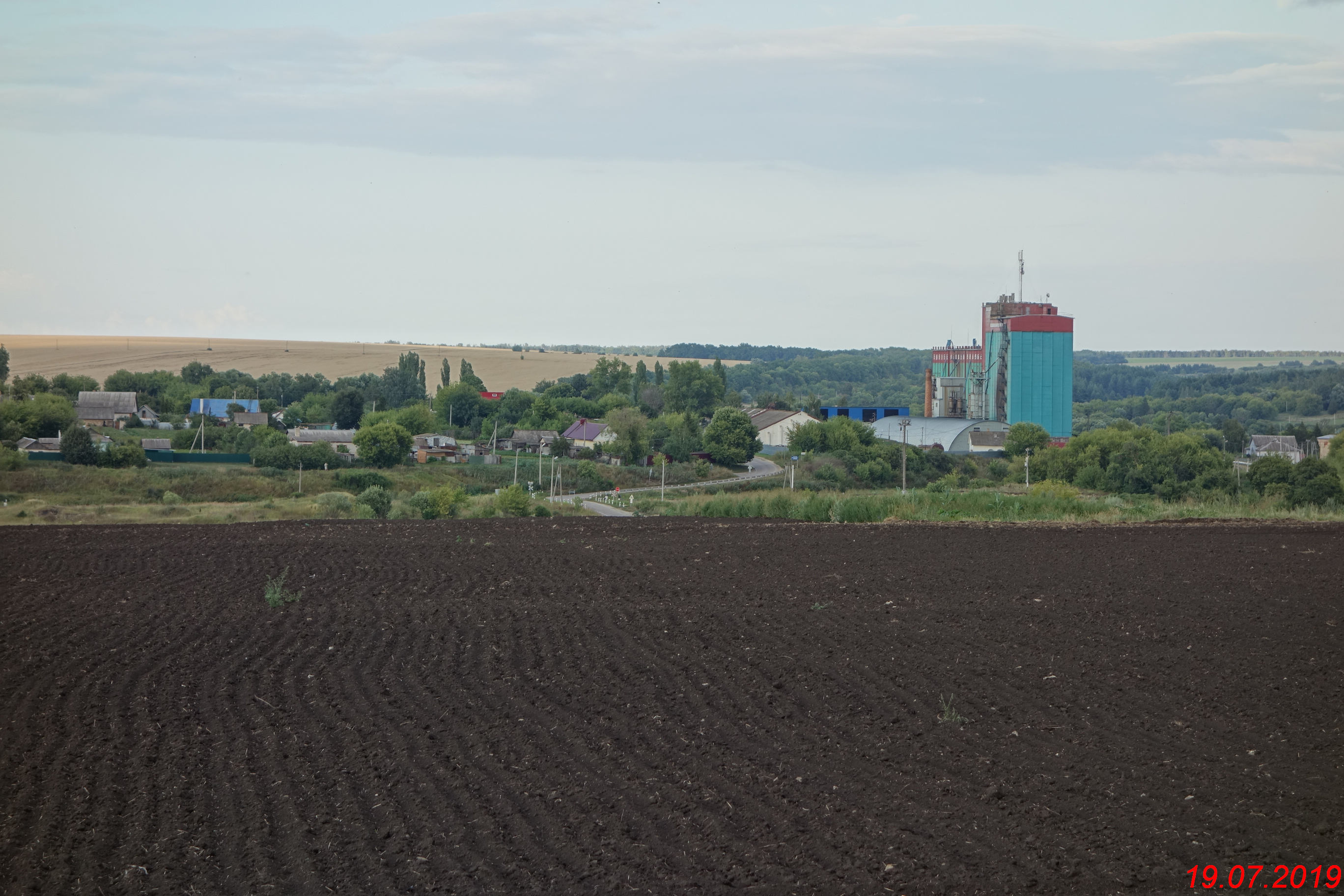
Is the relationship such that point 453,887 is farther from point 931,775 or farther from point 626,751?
point 931,775

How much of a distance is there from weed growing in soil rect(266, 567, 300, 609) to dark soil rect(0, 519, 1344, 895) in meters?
0.27

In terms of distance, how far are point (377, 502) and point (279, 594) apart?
19727mm

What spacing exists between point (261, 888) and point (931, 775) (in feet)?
15.6

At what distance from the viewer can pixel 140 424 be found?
71.6 metres

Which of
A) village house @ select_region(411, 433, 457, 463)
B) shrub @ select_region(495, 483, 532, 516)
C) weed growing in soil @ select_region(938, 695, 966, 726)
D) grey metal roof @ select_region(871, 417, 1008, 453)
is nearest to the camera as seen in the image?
weed growing in soil @ select_region(938, 695, 966, 726)

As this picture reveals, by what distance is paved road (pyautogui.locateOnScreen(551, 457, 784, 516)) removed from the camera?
45375mm

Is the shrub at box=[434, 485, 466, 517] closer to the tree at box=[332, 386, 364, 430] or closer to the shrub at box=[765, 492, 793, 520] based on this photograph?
the shrub at box=[765, 492, 793, 520]

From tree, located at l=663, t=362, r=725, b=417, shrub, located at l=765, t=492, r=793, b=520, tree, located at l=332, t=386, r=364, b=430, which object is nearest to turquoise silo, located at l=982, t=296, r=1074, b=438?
tree, located at l=663, t=362, r=725, b=417

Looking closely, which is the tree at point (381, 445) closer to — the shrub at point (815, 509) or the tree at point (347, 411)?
the tree at point (347, 411)

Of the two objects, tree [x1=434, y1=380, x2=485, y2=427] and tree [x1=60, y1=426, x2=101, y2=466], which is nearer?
tree [x1=60, y1=426, x2=101, y2=466]

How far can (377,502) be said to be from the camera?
34.4 m

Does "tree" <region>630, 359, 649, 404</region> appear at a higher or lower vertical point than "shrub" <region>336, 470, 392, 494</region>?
higher
